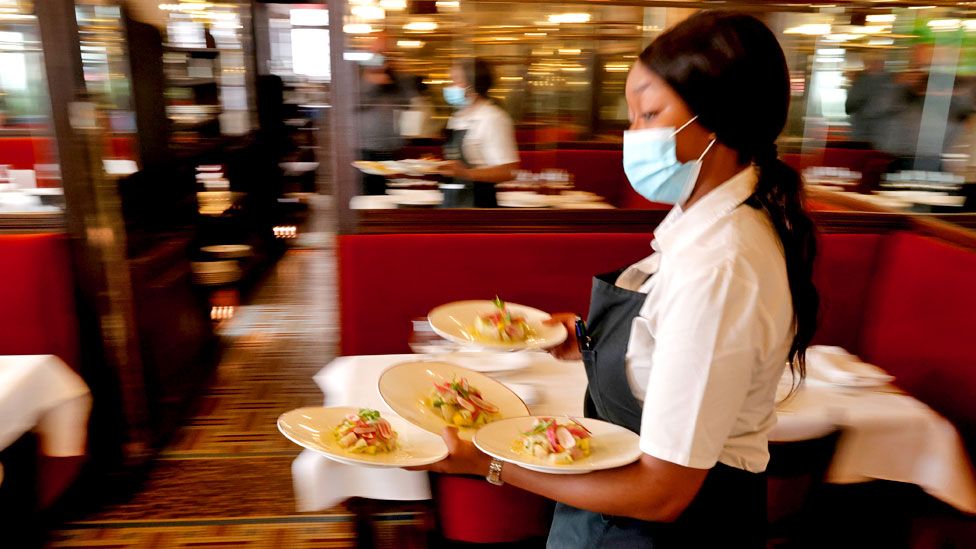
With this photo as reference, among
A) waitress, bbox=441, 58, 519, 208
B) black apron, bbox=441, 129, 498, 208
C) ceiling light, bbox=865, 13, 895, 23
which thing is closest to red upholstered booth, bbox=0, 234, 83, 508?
black apron, bbox=441, 129, 498, 208

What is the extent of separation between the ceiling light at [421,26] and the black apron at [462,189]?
2.83ft

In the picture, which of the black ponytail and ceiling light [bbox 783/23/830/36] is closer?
the black ponytail

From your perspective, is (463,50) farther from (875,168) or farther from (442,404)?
(442,404)

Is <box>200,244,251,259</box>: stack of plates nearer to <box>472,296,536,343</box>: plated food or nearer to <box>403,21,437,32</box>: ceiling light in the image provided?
<box>403,21,437,32</box>: ceiling light

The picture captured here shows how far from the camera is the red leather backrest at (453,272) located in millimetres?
2625

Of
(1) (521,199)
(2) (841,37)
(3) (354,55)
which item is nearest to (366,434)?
(3) (354,55)

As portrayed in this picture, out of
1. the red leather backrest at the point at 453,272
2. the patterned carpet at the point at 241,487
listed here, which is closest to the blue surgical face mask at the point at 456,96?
the red leather backrest at the point at 453,272

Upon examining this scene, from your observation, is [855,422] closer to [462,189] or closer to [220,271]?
[462,189]

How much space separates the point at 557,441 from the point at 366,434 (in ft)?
1.22

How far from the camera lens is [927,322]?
8.43ft

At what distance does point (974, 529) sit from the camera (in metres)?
2.21

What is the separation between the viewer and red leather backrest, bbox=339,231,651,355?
2.62m

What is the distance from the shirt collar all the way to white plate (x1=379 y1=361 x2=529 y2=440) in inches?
25.8

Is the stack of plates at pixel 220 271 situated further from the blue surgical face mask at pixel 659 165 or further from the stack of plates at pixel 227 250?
the blue surgical face mask at pixel 659 165
